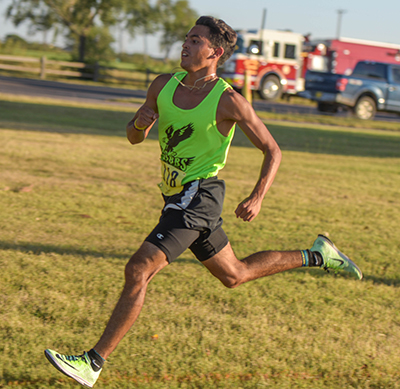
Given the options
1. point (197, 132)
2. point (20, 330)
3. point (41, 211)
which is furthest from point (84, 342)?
point (41, 211)

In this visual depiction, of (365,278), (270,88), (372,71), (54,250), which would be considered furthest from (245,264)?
(270,88)

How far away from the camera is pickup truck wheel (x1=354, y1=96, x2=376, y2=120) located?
2331 centimetres

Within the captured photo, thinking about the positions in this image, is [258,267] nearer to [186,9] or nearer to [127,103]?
[127,103]

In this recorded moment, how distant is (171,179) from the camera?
3420mm

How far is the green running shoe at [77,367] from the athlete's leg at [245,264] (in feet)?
3.30

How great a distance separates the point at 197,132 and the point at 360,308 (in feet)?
7.04

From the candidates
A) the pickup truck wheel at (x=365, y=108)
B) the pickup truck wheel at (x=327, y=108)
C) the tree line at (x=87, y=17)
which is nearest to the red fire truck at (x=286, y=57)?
the pickup truck wheel at (x=327, y=108)

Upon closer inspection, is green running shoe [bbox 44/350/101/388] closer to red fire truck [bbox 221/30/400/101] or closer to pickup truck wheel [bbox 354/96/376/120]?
pickup truck wheel [bbox 354/96/376/120]

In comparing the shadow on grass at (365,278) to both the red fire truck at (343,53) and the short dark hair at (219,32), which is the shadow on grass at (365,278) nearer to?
the short dark hair at (219,32)

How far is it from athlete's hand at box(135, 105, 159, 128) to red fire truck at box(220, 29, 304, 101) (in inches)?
956

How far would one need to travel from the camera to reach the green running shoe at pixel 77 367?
9.50 feet

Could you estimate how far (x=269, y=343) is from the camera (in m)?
3.75

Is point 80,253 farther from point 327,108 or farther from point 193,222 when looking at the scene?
point 327,108

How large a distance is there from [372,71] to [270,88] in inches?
273
